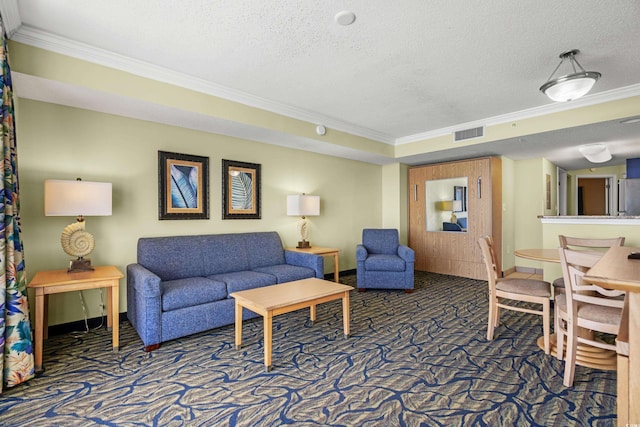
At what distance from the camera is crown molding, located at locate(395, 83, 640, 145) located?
3543 mm

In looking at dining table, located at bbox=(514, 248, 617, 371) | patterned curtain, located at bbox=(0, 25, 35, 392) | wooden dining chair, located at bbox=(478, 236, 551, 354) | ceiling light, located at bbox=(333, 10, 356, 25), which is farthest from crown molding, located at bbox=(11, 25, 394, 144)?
dining table, located at bbox=(514, 248, 617, 371)

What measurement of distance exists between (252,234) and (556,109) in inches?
168

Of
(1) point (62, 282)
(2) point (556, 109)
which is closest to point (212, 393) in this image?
(1) point (62, 282)

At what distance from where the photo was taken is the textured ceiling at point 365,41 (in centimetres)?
221

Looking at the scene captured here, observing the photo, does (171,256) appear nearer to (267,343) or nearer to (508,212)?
(267,343)

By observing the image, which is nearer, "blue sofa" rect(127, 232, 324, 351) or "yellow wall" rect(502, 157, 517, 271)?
"blue sofa" rect(127, 232, 324, 351)

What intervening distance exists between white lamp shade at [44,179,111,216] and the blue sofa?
0.68m

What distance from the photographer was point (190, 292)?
2.99 metres

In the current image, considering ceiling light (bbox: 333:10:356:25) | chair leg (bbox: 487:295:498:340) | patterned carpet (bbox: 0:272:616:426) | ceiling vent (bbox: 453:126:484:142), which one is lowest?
patterned carpet (bbox: 0:272:616:426)

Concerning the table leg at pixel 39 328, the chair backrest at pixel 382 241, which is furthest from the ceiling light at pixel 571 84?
the table leg at pixel 39 328

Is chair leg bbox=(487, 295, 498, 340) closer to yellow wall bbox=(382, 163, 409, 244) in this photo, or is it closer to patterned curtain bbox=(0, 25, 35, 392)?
yellow wall bbox=(382, 163, 409, 244)

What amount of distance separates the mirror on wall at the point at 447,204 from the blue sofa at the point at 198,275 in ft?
10.4

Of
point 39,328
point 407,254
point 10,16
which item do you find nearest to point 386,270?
point 407,254

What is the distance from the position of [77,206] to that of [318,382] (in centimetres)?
248
